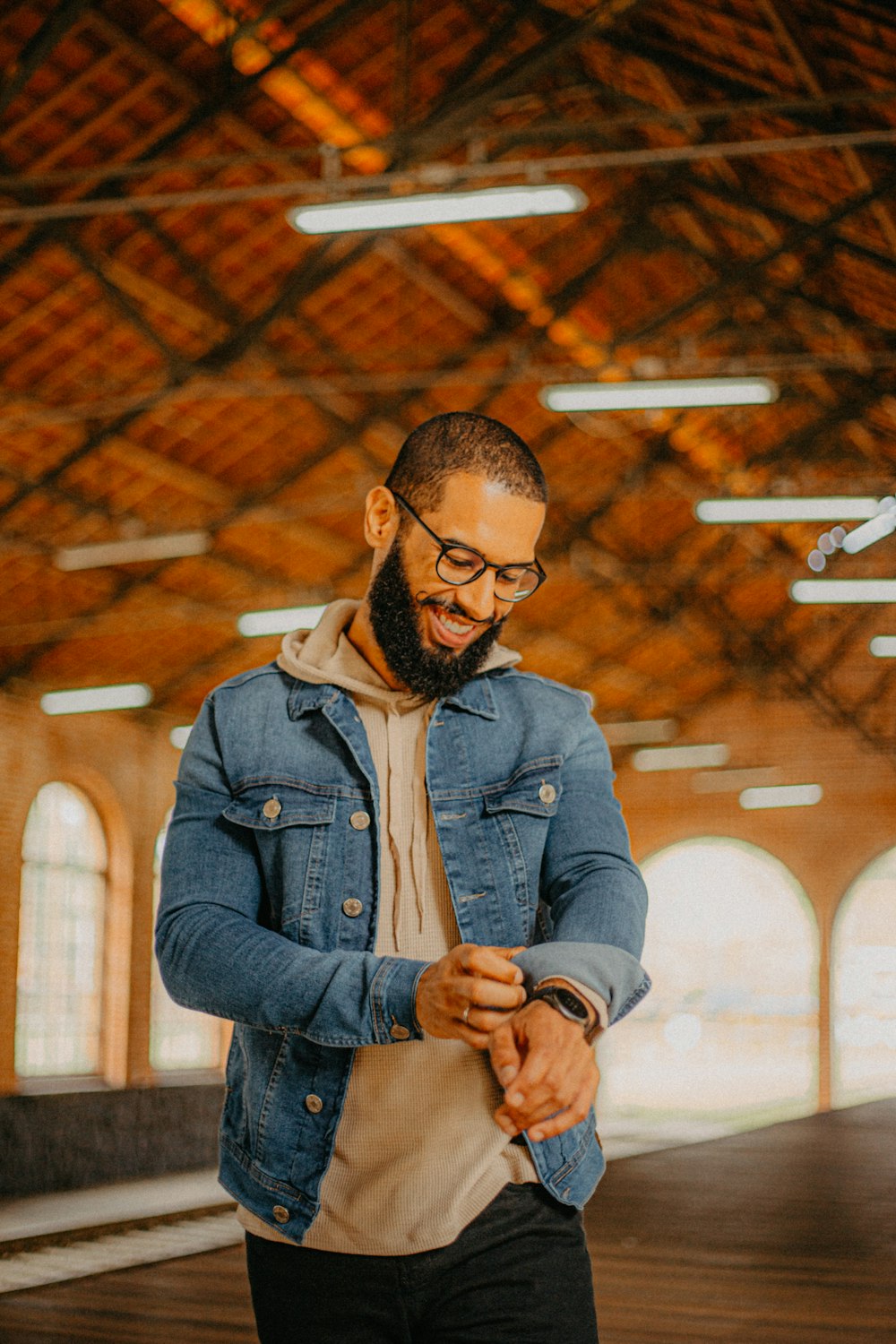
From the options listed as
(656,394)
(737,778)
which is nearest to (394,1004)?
(656,394)

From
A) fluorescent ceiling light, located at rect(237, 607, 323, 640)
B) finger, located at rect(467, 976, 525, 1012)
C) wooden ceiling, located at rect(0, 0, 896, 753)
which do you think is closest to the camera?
finger, located at rect(467, 976, 525, 1012)

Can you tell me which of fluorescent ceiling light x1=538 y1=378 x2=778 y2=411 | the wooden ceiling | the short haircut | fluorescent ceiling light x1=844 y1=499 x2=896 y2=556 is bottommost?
the short haircut

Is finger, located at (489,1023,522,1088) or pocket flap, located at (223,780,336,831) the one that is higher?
pocket flap, located at (223,780,336,831)

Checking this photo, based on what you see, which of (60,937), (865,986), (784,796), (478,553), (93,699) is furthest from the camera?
(865,986)

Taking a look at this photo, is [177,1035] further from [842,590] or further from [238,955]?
[238,955]

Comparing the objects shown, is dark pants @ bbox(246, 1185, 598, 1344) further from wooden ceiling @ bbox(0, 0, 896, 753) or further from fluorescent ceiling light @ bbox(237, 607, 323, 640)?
fluorescent ceiling light @ bbox(237, 607, 323, 640)

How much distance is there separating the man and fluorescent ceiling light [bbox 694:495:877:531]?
28.6 ft

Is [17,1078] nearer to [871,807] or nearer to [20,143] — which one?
[20,143]

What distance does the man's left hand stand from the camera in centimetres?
122

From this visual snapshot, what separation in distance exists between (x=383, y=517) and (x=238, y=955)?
47cm

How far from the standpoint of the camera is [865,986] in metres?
22.0

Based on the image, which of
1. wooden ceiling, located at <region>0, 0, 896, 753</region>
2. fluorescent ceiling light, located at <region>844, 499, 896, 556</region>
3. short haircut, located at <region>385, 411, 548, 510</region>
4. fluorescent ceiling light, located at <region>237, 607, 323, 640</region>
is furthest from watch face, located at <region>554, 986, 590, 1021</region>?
fluorescent ceiling light, located at <region>237, 607, 323, 640</region>

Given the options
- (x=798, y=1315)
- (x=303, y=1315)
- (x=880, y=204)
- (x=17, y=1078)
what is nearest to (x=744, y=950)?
(x=17, y=1078)

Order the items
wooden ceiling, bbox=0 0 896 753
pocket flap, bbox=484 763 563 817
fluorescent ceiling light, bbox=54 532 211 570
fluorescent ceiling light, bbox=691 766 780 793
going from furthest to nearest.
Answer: fluorescent ceiling light, bbox=691 766 780 793 < fluorescent ceiling light, bbox=54 532 211 570 < wooden ceiling, bbox=0 0 896 753 < pocket flap, bbox=484 763 563 817
